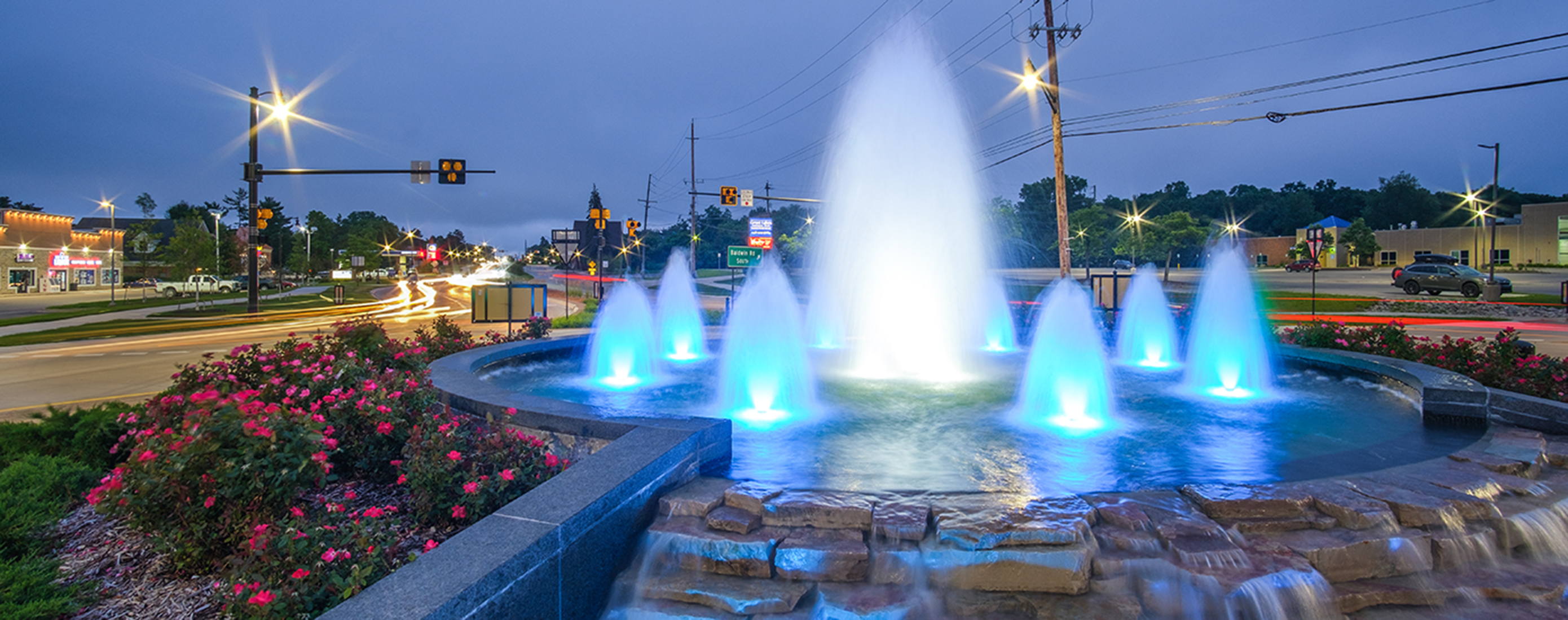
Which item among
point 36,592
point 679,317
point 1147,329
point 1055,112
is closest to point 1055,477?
point 36,592

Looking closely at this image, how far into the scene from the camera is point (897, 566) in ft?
13.4

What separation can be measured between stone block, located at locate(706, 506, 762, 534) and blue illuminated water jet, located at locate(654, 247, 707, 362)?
36.3 ft

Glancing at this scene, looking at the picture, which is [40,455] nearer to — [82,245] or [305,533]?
[305,533]

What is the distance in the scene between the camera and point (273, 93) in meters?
24.3

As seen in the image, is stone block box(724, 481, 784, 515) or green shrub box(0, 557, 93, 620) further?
stone block box(724, 481, 784, 515)

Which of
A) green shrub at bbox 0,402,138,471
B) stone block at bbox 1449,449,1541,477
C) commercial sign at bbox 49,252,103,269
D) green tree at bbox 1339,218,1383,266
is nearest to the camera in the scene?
stone block at bbox 1449,449,1541,477

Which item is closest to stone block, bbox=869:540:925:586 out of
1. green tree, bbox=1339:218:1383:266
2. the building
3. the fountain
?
the fountain

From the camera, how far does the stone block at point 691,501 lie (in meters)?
4.51

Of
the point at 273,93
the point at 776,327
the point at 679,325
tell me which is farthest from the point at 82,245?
the point at 776,327

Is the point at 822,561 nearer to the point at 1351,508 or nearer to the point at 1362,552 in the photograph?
the point at 1362,552

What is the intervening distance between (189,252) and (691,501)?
192ft

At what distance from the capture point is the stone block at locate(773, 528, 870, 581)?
4.02 m

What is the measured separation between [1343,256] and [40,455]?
10574cm

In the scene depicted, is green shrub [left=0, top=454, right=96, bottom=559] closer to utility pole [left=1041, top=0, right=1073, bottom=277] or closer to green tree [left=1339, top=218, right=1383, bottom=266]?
utility pole [left=1041, top=0, right=1073, bottom=277]
